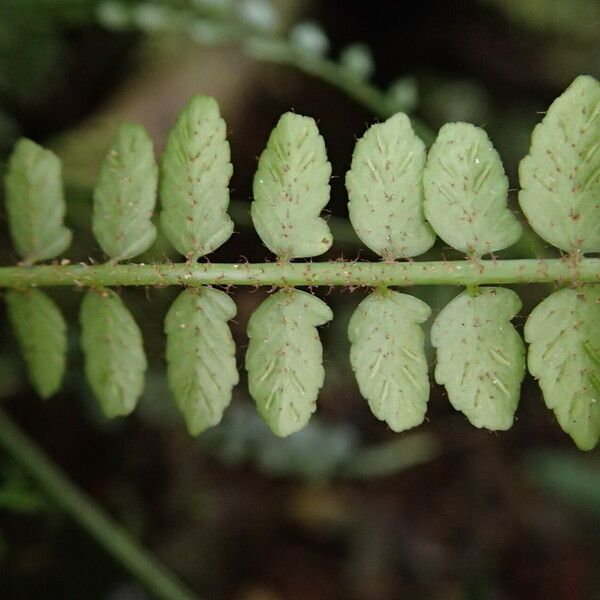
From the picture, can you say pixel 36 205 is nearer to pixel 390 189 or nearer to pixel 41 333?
pixel 41 333

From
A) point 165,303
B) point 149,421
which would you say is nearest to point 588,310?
point 165,303

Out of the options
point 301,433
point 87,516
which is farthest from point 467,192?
point 87,516

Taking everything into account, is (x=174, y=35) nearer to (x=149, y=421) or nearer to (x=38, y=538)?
(x=149, y=421)

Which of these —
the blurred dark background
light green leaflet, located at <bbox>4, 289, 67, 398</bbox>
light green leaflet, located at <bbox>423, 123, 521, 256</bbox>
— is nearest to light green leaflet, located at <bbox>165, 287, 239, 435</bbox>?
light green leaflet, located at <bbox>4, 289, 67, 398</bbox>

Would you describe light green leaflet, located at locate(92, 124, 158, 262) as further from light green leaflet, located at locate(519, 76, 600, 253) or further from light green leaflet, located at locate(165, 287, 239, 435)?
light green leaflet, located at locate(519, 76, 600, 253)

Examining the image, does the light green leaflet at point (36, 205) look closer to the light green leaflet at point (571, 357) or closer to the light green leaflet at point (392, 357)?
the light green leaflet at point (392, 357)

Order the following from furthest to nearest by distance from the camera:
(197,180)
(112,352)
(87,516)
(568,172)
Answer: (87,516), (112,352), (197,180), (568,172)
